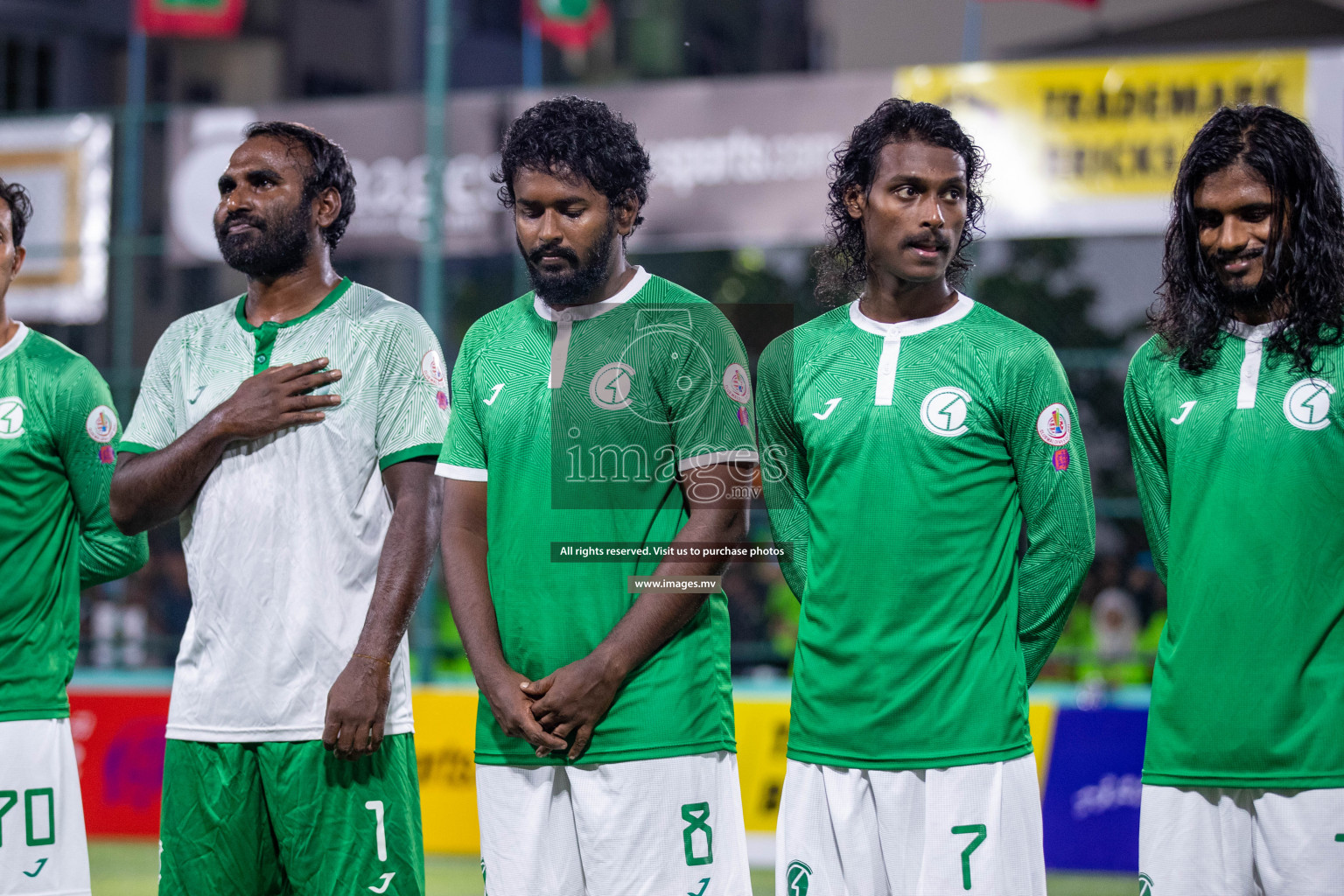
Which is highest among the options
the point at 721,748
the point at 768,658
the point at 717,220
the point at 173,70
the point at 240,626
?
the point at 173,70

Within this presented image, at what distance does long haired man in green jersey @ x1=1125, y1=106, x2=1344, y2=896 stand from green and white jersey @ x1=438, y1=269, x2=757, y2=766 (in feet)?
3.02

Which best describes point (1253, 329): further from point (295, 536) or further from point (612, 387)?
point (295, 536)

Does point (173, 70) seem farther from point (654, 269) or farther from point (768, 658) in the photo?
point (768, 658)

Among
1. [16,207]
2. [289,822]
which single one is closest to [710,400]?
[289,822]

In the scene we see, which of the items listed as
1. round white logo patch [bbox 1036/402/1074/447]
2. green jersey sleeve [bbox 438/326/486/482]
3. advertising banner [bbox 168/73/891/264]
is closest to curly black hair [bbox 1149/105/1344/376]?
round white logo patch [bbox 1036/402/1074/447]

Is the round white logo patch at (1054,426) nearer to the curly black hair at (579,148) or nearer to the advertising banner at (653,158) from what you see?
the curly black hair at (579,148)

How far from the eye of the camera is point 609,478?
3.18m

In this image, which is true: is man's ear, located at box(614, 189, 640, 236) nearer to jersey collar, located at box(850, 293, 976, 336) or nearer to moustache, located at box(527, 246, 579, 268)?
moustache, located at box(527, 246, 579, 268)

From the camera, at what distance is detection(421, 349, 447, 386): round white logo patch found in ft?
11.8

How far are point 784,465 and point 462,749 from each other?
4.60 m

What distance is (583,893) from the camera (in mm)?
3170

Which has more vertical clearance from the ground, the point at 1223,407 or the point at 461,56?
the point at 461,56

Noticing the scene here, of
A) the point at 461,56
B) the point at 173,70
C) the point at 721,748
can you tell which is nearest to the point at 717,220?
the point at 721,748

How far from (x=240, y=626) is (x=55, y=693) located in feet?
2.49
